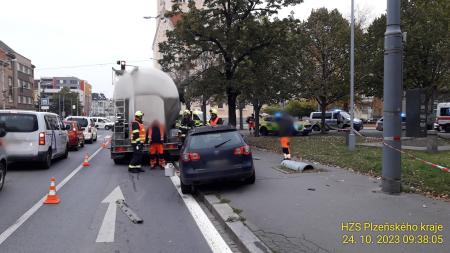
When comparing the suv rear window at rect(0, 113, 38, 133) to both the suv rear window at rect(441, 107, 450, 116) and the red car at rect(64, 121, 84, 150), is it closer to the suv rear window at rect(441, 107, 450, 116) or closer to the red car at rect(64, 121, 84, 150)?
the red car at rect(64, 121, 84, 150)

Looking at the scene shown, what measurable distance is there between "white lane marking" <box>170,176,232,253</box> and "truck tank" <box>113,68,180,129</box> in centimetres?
643

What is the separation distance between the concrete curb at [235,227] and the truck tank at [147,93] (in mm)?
7436

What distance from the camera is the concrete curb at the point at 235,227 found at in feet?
18.6

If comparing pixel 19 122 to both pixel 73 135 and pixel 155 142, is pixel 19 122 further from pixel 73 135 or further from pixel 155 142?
pixel 73 135

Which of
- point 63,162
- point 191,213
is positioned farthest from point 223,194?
point 63,162

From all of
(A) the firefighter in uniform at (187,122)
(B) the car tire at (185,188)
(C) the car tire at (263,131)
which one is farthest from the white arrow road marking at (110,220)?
(C) the car tire at (263,131)

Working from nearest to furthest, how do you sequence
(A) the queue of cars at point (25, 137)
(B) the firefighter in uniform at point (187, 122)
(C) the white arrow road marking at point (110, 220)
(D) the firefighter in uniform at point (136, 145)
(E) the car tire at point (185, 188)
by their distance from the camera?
(C) the white arrow road marking at point (110, 220) < (E) the car tire at point (185, 188) < (D) the firefighter in uniform at point (136, 145) < (A) the queue of cars at point (25, 137) < (B) the firefighter in uniform at point (187, 122)

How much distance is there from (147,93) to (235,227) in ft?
33.5

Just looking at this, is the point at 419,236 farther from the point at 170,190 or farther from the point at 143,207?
the point at 170,190

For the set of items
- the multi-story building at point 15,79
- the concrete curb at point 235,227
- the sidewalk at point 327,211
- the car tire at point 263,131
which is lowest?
the concrete curb at point 235,227

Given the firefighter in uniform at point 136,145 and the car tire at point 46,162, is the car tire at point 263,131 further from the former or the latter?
the car tire at point 46,162

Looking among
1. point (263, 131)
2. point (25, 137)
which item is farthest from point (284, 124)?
point (263, 131)

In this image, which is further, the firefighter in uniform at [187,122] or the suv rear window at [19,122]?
the firefighter in uniform at [187,122]

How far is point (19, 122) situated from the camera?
14.1 m
